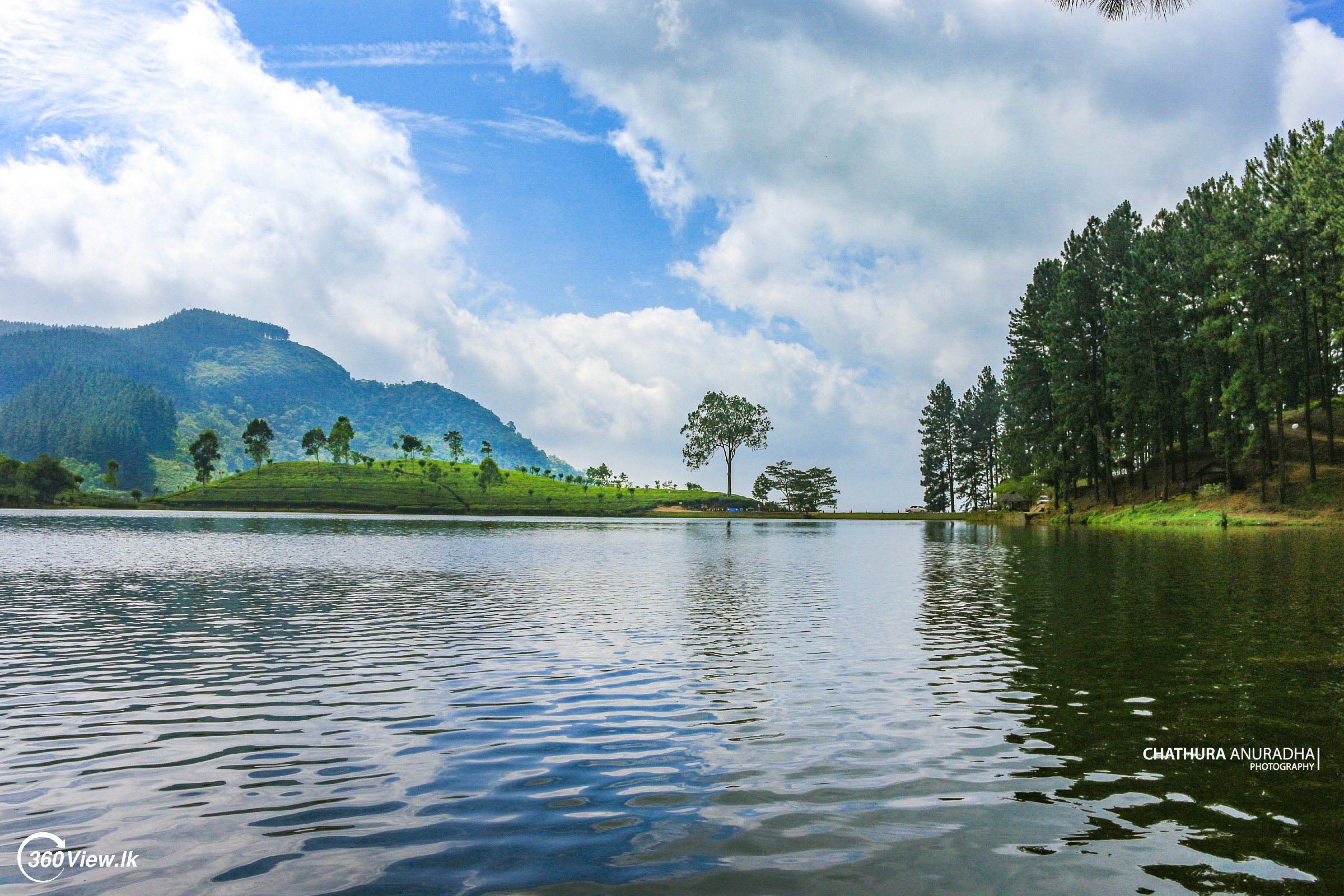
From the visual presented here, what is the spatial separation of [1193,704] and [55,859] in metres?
15.7

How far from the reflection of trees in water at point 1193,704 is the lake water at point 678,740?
6 centimetres

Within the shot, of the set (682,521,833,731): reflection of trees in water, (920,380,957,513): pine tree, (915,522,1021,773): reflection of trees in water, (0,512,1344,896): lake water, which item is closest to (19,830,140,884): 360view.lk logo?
(0,512,1344,896): lake water

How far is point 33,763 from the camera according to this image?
1030 cm

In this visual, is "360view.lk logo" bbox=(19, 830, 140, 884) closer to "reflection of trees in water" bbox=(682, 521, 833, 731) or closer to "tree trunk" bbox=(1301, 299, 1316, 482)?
"reflection of trees in water" bbox=(682, 521, 833, 731)

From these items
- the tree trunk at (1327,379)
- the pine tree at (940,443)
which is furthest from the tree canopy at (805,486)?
the tree trunk at (1327,379)

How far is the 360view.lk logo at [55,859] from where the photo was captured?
714cm

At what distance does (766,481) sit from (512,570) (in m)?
151

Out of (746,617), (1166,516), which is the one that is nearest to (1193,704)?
(746,617)

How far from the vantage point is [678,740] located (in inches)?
445

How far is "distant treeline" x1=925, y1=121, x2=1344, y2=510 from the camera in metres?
64.8

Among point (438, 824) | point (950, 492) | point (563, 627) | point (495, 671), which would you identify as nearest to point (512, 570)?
point (563, 627)

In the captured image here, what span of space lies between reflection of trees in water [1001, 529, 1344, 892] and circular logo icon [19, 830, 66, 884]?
990cm

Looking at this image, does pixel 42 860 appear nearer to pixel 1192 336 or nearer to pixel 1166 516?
pixel 1166 516

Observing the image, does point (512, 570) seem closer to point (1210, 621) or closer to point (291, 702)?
point (291, 702)
